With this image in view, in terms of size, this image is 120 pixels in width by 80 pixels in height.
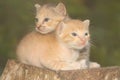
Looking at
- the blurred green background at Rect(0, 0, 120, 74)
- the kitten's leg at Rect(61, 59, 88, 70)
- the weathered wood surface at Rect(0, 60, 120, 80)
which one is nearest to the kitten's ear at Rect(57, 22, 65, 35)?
the kitten's leg at Rect(61, 59, 88, 70)

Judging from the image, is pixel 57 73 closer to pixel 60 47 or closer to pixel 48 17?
pixel 60 47

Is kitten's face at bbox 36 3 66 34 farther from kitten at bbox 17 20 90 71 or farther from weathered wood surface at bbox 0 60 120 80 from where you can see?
weathered wood surface at bbox 0 60 120 80

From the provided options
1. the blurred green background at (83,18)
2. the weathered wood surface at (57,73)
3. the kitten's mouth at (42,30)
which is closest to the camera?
the weathered wood surface at (57,73)

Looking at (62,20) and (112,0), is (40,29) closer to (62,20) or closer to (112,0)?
(62,20)

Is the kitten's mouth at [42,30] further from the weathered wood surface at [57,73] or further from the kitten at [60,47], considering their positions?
the weathered wood surface at [57,73]

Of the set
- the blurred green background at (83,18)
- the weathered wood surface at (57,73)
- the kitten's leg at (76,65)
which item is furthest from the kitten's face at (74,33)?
the blurred green background at (83,18)

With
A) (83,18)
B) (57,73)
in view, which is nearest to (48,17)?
(57,73)
